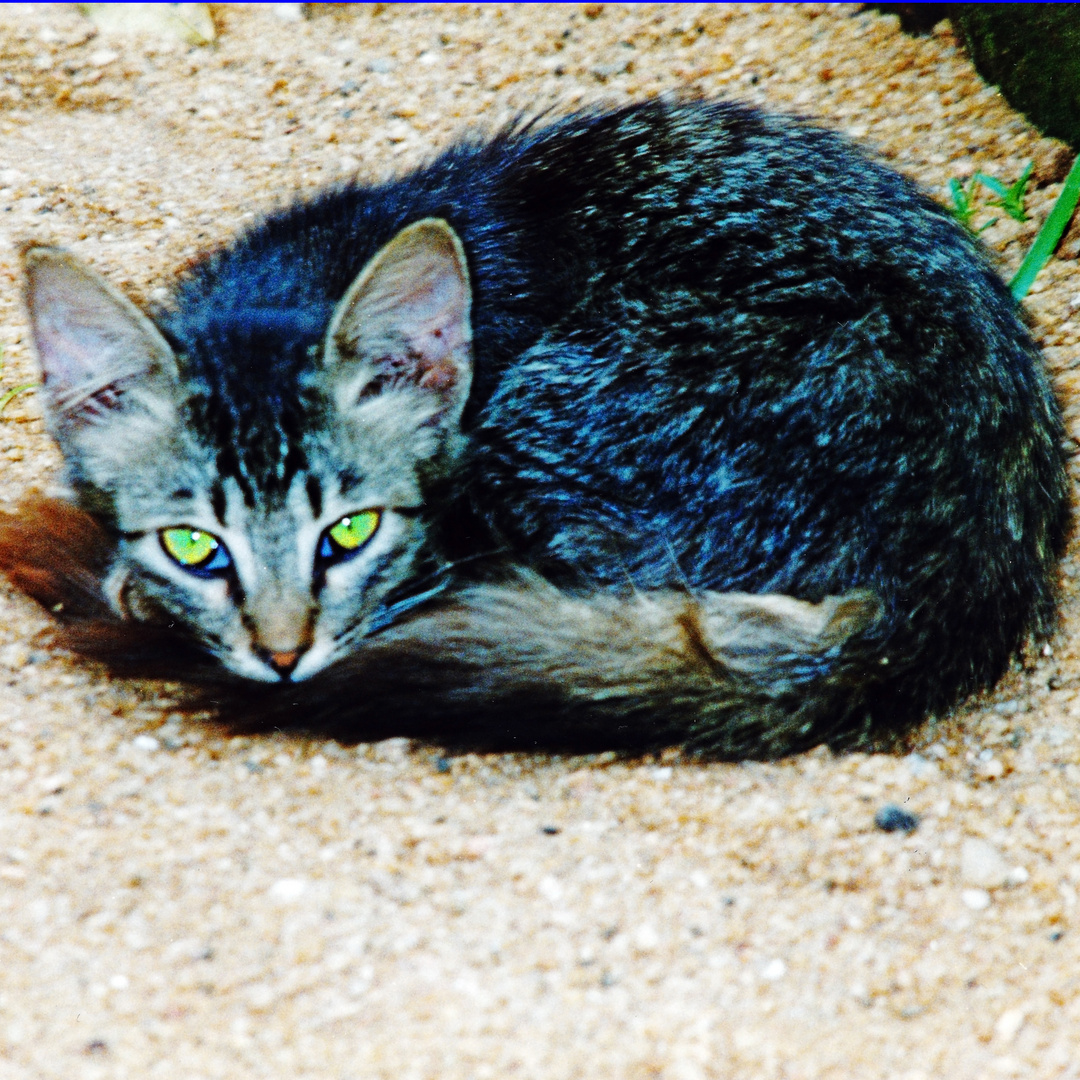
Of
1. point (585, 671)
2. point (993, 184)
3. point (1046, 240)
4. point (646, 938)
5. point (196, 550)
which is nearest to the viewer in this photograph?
point (646, 938)

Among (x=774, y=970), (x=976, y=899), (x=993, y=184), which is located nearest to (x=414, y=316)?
(x=774, y=970)

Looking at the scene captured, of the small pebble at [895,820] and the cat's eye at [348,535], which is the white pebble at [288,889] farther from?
the small pebble at [895,820]

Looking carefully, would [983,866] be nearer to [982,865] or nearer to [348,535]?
[982,865]

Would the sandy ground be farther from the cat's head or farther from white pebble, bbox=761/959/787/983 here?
the cat's head

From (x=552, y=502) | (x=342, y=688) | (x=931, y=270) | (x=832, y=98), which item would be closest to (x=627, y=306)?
(x=552, y=502)

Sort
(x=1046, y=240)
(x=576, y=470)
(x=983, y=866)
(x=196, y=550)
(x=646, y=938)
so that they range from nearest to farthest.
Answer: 1. (x=646, y=938)
2. (x=983, y=866)
3. (x=196, y=550)
4. (x=576, y=470)
5. (x=1046, y=240)

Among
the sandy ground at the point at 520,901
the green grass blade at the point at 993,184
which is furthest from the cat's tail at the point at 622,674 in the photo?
the green grass blade at the point at 993,184

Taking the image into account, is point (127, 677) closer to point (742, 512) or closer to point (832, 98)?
point (742, 512)
